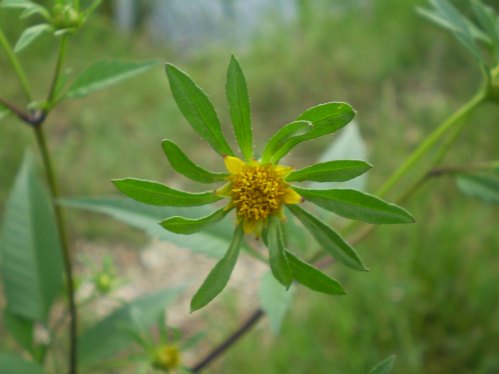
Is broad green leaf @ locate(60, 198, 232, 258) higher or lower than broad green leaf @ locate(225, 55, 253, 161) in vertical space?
lower

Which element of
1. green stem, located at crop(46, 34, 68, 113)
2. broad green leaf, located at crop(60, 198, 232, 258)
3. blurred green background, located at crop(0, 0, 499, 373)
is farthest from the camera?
blurred green background, located at crop(0, 0, 499, 373)

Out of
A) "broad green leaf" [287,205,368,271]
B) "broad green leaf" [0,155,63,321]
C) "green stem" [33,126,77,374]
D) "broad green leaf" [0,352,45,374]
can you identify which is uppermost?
"broad green leaf" [287,205,368,271]

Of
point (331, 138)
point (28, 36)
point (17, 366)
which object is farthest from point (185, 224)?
point (331, 138)

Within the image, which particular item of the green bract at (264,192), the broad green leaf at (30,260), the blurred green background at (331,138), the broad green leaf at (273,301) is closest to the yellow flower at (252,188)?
the green bract at (264,192)

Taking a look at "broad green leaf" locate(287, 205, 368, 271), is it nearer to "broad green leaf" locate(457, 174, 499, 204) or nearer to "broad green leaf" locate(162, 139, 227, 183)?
"broad green leaf" locate(162, 139, 227, 183)

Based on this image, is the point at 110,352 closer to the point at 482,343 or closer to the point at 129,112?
the point at 482,343

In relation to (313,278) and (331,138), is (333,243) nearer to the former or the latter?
(313,278)

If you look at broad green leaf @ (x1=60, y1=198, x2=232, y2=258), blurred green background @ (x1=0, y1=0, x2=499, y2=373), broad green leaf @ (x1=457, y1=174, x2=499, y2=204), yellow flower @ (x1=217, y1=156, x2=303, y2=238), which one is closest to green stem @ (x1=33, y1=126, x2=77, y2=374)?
broad green leaf @ (x1=60, y1=198, x2=232, y2=258)
